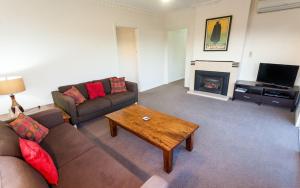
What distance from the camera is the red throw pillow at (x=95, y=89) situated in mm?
3427

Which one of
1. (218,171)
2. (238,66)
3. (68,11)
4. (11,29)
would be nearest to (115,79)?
(68,11)

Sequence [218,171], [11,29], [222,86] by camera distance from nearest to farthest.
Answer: [218,171] → [11,29] → [222,86]

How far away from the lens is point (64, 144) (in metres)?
1.79

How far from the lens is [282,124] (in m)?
2.92

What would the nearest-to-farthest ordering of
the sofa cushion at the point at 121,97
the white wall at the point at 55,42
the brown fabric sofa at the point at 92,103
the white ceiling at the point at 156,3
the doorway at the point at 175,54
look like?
the white wall at the point at 55,42 → the brown fabric sofa at the point at 92,103 → the sofa cushion at the point at 121,97 → the white ceiling at the point at 156,3 → the doorway at the point at 175,54

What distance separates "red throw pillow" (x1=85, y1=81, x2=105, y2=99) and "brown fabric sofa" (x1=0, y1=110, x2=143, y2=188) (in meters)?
1.58

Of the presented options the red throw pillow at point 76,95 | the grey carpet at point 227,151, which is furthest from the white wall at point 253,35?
the red throw pillow at point 76,95

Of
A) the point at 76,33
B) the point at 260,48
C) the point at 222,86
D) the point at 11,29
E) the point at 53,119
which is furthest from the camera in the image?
the point at 222,86

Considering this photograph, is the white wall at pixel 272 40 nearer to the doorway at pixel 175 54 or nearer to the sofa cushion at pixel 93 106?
the doorway at pixel 175 54

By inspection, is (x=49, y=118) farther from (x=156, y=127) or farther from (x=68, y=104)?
(x=156, y=127)

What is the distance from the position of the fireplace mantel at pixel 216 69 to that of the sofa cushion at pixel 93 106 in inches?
113

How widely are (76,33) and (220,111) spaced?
3748mm

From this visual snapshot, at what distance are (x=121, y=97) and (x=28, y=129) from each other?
193cm

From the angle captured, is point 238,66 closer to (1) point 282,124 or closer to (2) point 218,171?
(1) point 282,124
